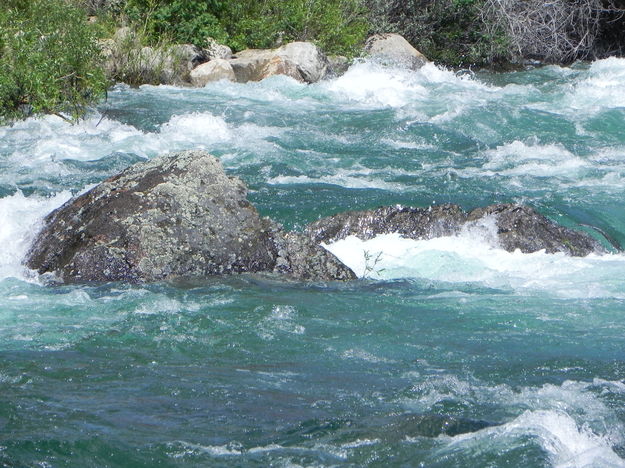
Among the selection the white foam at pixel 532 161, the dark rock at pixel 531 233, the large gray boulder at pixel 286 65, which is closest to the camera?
the dark rock at pixel 531 233

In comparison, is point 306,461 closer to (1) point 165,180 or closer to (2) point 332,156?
(1) point 165,180

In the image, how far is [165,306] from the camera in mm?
6426

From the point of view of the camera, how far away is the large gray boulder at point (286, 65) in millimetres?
16859

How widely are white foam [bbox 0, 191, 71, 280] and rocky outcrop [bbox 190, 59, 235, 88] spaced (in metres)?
7.95

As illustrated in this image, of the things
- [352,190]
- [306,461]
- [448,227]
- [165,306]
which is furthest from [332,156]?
[306,461]

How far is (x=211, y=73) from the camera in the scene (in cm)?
1659

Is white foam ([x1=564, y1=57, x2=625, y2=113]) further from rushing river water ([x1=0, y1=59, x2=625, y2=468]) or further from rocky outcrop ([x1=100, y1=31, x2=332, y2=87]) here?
rocky outcrop ([x1=100, y1=31, x2=332, y2=87])

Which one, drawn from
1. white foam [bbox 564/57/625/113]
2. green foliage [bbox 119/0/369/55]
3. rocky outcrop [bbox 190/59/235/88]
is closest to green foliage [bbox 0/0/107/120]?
rocky outcrop [bbox 190/59/235/88]

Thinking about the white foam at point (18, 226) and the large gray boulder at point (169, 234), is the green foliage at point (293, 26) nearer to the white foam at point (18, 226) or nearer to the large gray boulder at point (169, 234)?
the white foam at point (18, 226)

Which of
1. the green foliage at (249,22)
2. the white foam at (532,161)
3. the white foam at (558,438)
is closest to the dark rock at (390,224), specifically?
the white foam at (532,161)

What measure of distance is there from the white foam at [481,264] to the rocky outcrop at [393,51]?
10.3 m

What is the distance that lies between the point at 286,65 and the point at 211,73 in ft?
4.13

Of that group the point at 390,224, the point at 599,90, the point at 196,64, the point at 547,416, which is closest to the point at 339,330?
the point at 547,416

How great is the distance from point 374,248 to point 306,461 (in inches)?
179
